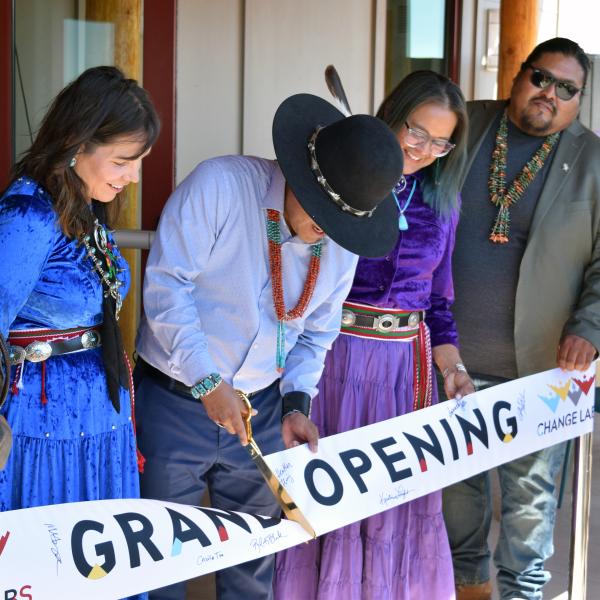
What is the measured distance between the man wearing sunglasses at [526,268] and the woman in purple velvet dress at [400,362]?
1.50 ft

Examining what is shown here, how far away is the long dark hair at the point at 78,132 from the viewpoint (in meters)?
2.34

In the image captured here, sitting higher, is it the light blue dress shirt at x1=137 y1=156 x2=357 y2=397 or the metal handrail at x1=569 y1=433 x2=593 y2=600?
the light blue dress shirt at x1=137 y1=156 x2=357 y2=397

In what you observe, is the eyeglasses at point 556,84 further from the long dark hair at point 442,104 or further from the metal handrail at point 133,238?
the metal handrail at point 133,238

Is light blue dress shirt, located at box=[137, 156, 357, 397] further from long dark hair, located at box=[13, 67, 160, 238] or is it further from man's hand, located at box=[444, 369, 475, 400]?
man's hand, located at box=[444, 369, 475, 400]

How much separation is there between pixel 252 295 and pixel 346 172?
44cm

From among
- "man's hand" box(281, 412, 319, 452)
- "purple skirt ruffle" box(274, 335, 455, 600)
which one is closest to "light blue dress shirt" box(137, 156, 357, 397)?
"man's hand" box(281, 412, 319, 452)

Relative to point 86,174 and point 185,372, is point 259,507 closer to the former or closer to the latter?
point 185,372

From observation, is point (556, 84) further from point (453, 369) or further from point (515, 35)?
point (515, 35)

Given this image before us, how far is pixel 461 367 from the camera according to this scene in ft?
10.8

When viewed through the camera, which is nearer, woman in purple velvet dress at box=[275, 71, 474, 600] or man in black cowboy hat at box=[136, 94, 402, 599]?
man in black cowboy hat at box=[136, 94, 402, 599]

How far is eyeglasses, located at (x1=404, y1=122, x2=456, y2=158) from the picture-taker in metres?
3.06

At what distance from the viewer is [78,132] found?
7.77 ft

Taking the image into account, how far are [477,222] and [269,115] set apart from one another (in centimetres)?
229

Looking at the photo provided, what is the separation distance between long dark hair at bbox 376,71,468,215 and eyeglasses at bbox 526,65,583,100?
59 centimetres
